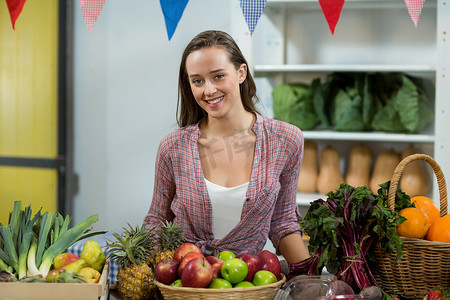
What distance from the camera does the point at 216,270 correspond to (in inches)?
51.1

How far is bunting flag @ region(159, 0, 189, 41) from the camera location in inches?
97.0

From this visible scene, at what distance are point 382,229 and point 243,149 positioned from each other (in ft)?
2.18

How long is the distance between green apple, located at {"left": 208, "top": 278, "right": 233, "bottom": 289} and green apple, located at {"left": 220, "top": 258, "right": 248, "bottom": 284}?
13 mm

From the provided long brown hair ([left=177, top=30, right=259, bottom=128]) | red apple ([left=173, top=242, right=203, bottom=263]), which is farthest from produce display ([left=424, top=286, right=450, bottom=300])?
long brown hair ([left=177, top=30, right=259, bottom=128])

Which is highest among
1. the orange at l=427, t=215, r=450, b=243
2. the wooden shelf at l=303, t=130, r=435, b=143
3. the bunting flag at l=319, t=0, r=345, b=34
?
the bunting flag at l=319, t=0, r=345, b=34

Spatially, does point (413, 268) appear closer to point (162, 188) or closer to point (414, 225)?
point (414, 225)

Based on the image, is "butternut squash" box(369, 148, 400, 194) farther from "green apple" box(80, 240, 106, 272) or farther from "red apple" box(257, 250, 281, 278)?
"green apple" box(80, 240, 106, 272)

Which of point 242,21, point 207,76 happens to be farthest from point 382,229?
point 242,21

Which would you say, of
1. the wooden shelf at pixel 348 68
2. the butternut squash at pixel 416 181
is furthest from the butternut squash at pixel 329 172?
the wooden shelf at pixel 348 68

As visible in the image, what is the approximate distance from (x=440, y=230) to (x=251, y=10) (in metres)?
1.37

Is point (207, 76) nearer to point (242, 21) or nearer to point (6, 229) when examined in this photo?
point (6, 229)

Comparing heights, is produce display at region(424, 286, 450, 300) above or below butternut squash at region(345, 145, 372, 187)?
below

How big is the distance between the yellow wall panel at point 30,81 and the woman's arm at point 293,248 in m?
2.45

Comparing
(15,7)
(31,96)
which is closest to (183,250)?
(15,7)
